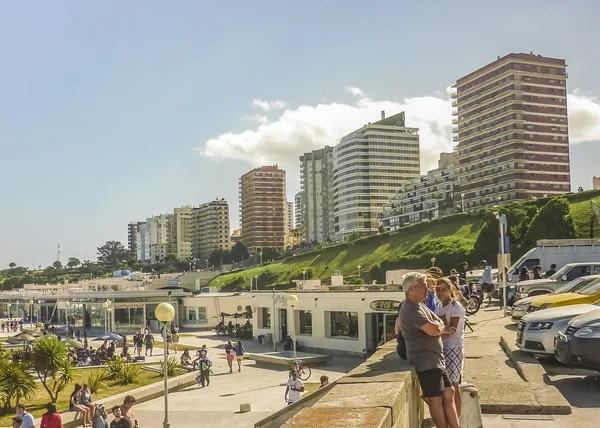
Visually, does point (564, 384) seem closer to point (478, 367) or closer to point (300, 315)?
point (478, 367)

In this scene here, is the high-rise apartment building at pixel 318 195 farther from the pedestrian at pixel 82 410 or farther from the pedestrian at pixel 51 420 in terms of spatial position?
the pedestrian at pixel 51 420

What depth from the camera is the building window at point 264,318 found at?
40562 millimetres

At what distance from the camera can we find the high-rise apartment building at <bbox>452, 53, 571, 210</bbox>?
11169 cm

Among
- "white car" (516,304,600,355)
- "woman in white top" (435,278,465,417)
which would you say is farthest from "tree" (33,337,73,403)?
"woman in white top" (435,278,465,417)

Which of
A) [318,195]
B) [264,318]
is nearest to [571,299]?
[264,318]

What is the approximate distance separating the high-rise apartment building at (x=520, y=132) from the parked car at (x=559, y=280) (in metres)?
94.4

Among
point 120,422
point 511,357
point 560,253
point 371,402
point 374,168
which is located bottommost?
point 120,422

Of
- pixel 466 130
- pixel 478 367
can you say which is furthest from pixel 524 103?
pixel 478 367

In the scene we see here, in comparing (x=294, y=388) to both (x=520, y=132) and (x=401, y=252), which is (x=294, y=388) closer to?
(x=401, y=252)

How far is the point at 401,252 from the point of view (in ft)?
291

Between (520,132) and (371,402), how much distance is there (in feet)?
382

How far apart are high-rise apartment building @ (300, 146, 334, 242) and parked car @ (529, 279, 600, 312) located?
173854 mm

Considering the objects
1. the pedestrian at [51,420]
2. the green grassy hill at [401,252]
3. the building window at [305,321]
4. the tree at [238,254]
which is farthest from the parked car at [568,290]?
the tree at [238,254]

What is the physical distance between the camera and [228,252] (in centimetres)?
17462
